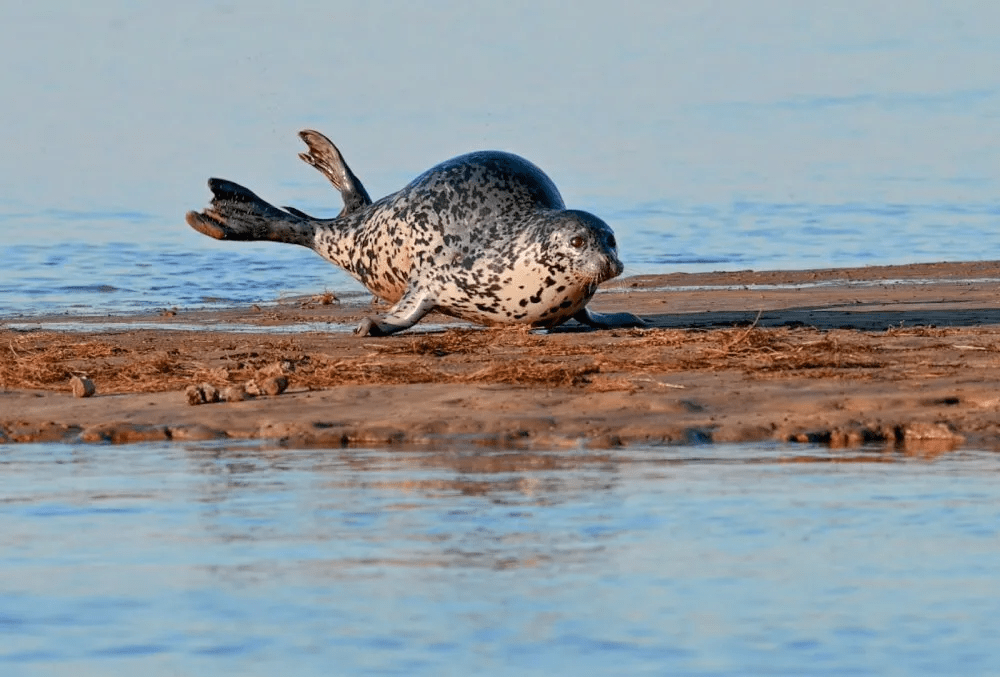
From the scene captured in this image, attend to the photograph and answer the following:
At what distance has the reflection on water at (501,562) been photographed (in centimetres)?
475

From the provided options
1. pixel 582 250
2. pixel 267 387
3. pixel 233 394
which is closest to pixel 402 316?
pixel 582 250

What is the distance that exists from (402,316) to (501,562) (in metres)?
6.07

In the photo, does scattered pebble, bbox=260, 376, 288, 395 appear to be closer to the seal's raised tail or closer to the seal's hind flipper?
the seal's raised tail

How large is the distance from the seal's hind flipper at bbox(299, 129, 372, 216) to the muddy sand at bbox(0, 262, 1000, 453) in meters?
1.10

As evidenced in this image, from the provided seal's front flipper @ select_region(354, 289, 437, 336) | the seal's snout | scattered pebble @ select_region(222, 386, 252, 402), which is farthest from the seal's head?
scattered pebble @ select_region(222, 386, 252, 402)

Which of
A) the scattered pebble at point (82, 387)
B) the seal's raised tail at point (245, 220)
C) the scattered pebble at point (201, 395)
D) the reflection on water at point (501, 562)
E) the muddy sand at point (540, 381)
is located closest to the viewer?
the reflection on water at point (501, 562)

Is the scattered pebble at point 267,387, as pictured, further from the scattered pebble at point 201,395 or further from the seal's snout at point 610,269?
the seal's snout at point 610,269

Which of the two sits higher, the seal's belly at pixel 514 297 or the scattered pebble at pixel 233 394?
the seal's belly at pixel 514 297

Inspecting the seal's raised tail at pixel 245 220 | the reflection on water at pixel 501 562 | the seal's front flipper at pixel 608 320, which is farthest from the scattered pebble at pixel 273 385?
the seal's raised tail at pixel 245 220

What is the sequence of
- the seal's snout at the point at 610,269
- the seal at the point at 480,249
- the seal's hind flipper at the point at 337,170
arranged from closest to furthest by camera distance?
the seal's snout at the point at 610,269
the seal at the point at 480,249
the seal's hind flipper at the point at 337,170

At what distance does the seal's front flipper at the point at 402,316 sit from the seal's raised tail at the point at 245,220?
4.92ft

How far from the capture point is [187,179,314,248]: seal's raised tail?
13.1 meters

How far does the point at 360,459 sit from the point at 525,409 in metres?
1.07

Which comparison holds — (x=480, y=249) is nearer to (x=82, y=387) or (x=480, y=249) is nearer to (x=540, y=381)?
(x=540, y=381)
